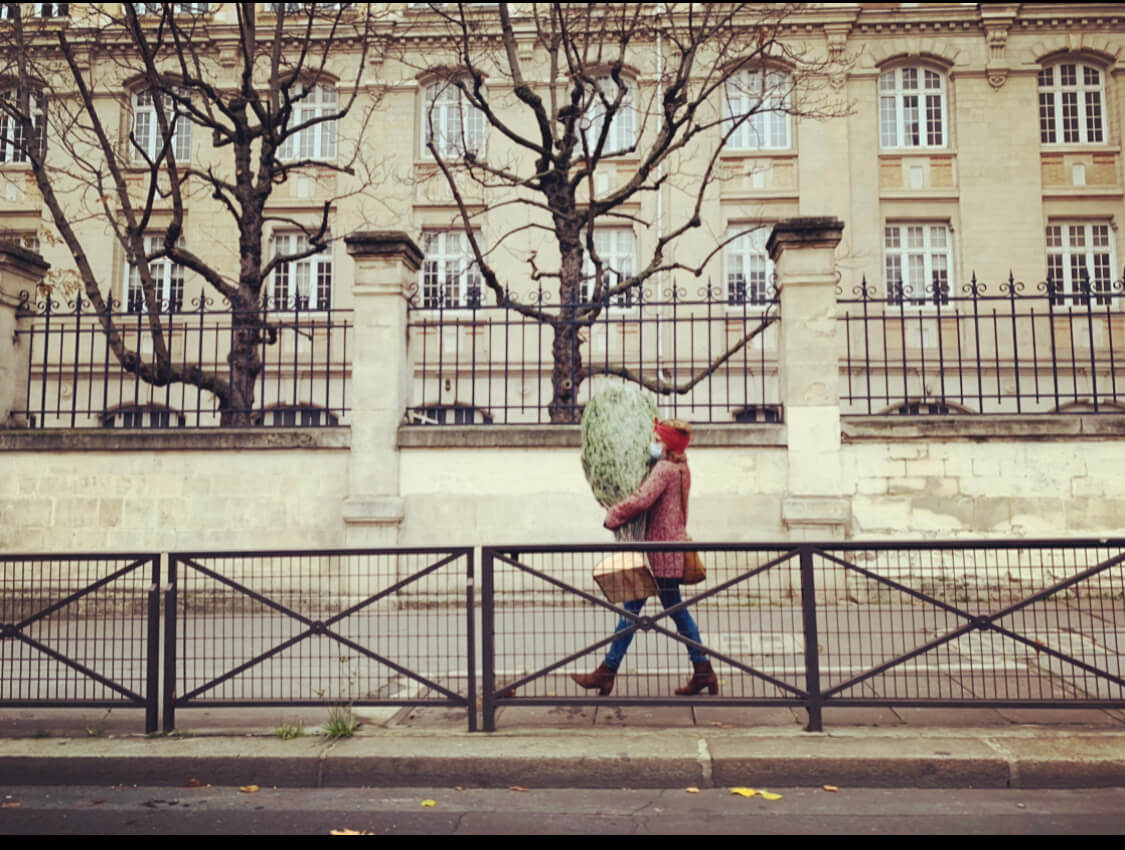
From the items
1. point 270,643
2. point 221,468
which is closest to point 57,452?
point 221,468

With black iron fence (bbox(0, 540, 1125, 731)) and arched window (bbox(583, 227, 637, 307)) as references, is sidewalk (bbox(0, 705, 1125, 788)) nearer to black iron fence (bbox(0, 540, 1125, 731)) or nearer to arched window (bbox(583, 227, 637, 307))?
black iron fence (bbox(0, 540, 1125, 731))

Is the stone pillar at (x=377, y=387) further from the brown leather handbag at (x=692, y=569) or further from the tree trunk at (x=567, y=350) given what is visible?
the brown leather handbag at (x=692, y=569)

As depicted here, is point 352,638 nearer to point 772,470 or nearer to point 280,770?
point 280,770

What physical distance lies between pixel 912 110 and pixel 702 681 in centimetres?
1879

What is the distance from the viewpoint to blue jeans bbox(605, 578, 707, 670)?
5.35 meters

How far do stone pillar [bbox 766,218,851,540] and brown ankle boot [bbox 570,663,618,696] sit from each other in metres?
4.16

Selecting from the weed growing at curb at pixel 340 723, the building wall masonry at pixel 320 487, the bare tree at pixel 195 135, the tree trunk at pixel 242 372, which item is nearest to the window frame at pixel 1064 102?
the bare tree at pixel 195 135

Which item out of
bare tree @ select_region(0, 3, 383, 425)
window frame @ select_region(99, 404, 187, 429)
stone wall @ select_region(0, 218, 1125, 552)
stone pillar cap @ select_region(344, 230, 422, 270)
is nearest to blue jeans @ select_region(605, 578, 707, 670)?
stone wall @ select_region(0, 218, 1125, 552)

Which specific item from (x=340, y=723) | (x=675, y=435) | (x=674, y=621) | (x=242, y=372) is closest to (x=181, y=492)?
(x=242, y=372)

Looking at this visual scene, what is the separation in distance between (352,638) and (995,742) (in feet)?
11.8

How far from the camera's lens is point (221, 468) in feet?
30.8

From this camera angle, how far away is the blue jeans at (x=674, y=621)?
5352mm

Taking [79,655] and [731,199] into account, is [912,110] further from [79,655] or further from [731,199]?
[79,655]

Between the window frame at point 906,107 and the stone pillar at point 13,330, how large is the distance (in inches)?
675
